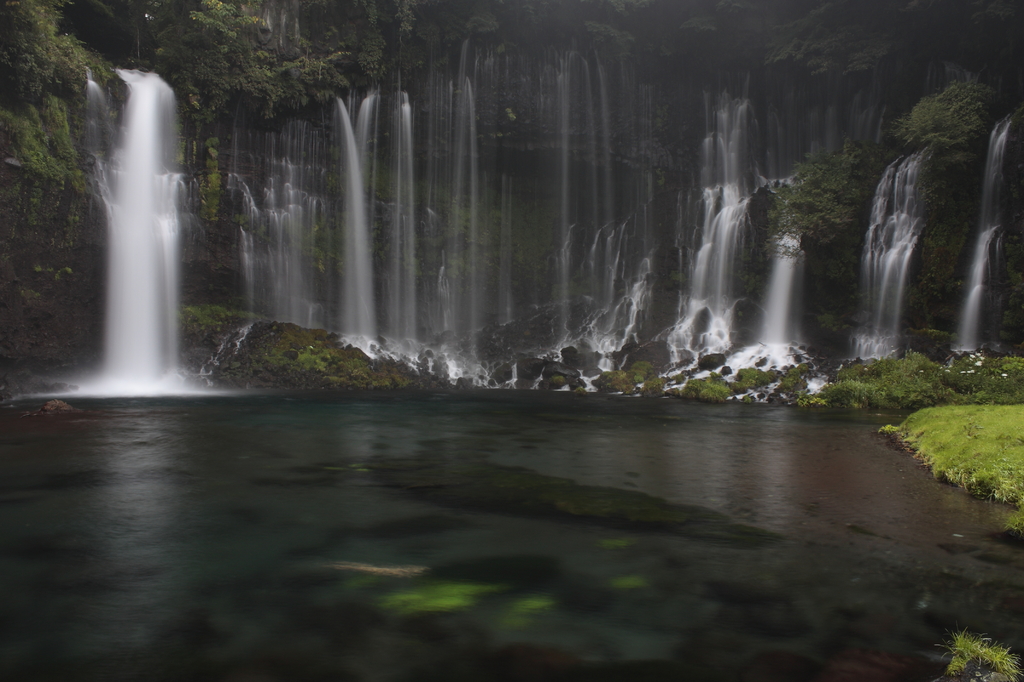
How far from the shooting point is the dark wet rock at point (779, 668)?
3766 mm

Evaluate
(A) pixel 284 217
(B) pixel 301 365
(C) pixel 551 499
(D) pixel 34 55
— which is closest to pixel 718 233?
(B) pixel 301 365

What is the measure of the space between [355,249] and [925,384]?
914 inches

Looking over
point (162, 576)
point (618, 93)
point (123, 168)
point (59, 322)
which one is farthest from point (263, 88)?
point (162, 576)

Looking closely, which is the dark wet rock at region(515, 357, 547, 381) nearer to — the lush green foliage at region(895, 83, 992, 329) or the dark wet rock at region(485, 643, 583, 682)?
the lush green foliage at region(895, 83, 992, 329)

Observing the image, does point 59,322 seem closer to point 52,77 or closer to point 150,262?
point 150,262

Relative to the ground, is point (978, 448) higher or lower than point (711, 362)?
lower

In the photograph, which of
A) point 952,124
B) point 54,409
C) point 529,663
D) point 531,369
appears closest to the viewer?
point 529,663

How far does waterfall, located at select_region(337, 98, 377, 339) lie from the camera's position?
99.5 feet

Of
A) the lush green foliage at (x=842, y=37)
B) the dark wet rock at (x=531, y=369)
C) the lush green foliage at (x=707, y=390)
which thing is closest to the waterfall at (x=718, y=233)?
the lush green foliage at (x=707, y=390)

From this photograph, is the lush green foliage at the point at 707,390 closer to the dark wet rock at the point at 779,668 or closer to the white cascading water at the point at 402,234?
the white cascading water at the point at 402,234

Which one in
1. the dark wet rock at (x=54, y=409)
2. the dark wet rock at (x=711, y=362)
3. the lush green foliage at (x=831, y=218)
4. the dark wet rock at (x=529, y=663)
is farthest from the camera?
the lush green foliage at (x=831, y=218)

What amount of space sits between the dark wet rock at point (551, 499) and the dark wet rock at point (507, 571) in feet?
4.64

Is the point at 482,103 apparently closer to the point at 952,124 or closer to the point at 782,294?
the point at 782,294

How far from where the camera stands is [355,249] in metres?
30.7
